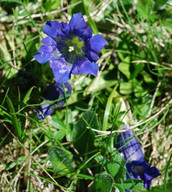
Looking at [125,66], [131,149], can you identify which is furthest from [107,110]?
[125,66]

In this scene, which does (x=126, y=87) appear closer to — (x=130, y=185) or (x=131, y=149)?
(x=131, y=149)

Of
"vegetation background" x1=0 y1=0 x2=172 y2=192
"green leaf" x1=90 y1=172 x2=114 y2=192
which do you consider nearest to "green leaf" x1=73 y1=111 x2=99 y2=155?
"vegetation background" x1=0 y1=0 x2=172 y2=192

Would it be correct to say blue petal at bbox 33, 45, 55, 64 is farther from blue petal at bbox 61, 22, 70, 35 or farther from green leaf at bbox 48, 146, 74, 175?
green leaf at bbox 48, 146, 74, 175

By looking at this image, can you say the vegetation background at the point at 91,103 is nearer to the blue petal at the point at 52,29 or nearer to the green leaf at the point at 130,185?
the green leaf at the point at 130,185

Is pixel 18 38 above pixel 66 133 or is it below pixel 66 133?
above

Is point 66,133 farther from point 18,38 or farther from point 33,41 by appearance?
point 18,38

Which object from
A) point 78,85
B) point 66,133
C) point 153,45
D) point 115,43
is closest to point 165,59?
point 153,45
